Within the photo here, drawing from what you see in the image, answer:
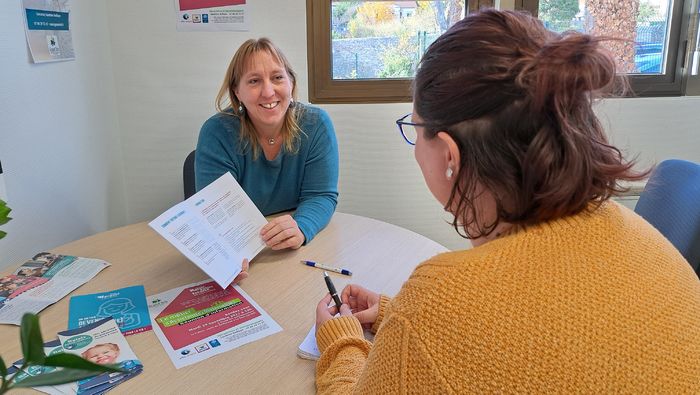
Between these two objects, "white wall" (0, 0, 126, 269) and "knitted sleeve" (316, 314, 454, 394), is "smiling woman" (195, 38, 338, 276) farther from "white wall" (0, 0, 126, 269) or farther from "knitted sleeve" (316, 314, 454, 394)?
"knitted sleeve" (316, 314, 454, 394)

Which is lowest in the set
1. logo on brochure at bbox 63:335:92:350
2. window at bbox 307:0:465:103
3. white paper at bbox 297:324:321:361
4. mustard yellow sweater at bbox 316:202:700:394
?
white paper at bbox 297:324:321:361

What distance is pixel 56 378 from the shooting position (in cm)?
43

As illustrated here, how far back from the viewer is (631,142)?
2.48m

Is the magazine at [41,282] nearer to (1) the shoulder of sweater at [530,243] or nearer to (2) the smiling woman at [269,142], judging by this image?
(2) the smiling woman at [269,142]

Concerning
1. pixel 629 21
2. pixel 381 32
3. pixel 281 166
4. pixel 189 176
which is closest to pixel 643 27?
pixel 629 21

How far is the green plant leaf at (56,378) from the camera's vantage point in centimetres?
42

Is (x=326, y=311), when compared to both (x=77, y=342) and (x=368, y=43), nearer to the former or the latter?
(x=77, y=342)

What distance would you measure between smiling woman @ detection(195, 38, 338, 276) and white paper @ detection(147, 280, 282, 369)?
1.59 feet

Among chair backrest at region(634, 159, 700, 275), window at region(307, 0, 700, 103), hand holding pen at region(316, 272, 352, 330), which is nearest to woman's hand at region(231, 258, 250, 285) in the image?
hand holding pen at region(316, 272, 352, 330)

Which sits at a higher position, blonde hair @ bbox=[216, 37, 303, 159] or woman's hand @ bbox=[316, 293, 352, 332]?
blonde hair @ bbox=[216, 37, 303, 159]

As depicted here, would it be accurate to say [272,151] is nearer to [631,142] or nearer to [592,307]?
[592,307]

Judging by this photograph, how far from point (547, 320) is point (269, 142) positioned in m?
1.36

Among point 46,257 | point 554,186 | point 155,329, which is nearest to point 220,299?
point 155,329

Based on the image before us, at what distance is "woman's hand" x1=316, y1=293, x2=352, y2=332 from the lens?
3.51 ft
